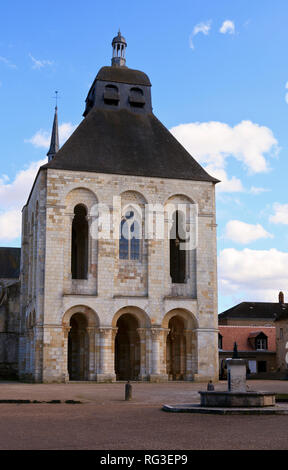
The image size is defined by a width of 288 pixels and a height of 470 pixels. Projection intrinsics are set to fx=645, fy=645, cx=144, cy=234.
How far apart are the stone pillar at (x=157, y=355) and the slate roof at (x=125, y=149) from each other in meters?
10.1

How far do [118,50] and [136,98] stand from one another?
6.58 m

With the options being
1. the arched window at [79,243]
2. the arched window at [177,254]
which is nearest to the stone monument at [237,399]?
the arched window at [177,254]

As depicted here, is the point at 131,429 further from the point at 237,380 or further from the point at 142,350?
the point at 142,350

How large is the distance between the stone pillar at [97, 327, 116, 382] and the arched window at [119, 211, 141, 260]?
4.92 metres

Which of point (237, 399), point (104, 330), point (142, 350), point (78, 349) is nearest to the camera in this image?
point (237, 399)

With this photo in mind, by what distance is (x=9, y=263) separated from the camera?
69.8 metres

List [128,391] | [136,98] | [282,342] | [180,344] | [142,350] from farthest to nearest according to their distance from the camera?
[282,342], [136,98], [180,344], [142,350], [128,391]

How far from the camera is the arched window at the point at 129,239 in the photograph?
1602 inches

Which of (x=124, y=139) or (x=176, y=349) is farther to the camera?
(x=124, y=139)

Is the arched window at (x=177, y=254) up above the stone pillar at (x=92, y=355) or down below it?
above

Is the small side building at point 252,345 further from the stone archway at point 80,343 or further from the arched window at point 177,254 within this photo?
the stone archway at point 80,343

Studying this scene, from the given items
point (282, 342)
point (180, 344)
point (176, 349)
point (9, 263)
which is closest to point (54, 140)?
point (9, 263)
